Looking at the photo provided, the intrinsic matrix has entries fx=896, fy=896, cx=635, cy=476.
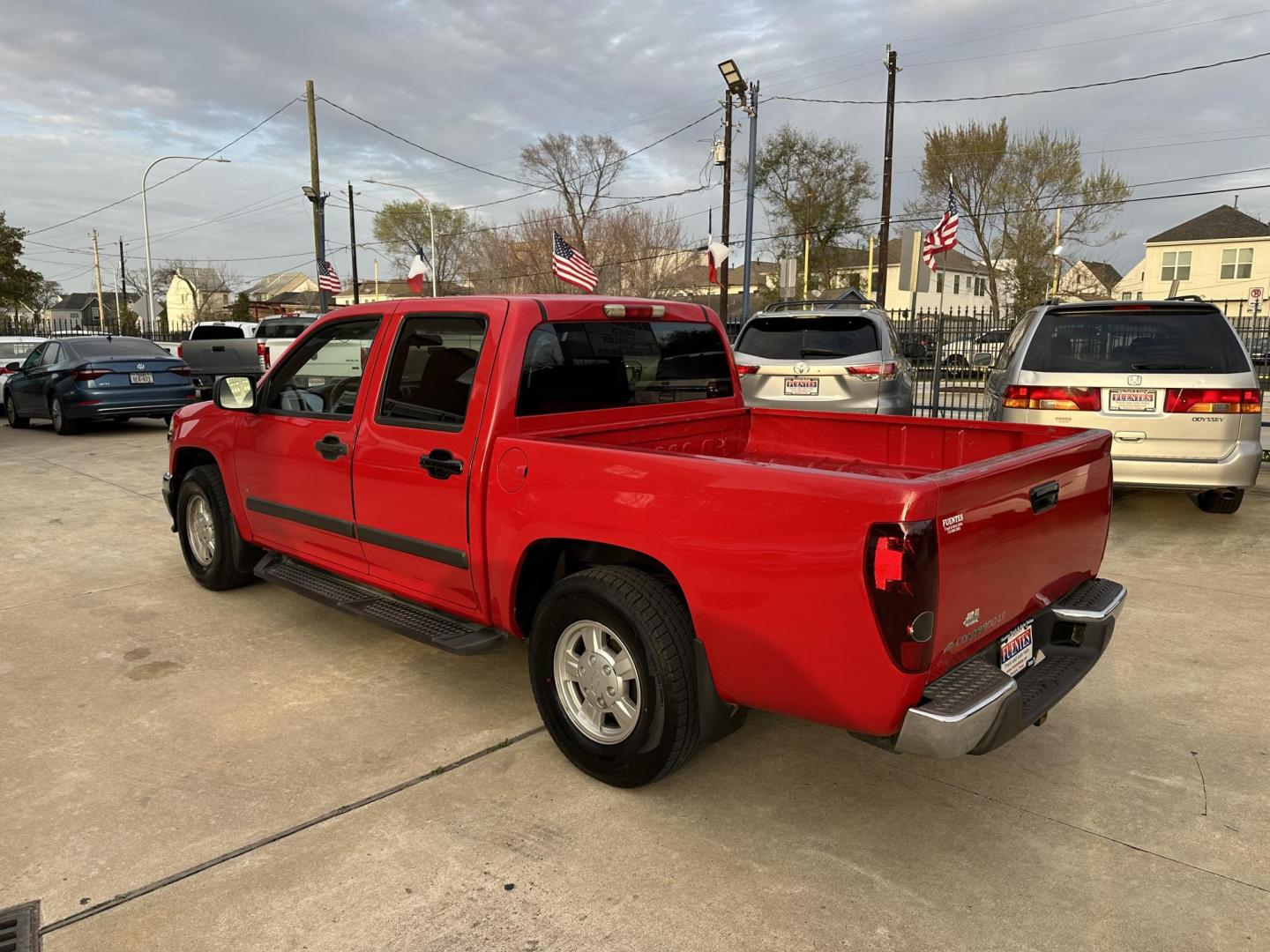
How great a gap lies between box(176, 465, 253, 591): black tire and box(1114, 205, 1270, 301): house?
5250 centimetres

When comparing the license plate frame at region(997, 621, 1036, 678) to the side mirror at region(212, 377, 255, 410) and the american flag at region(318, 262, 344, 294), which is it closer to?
the side mirror at region(212, 377, 255, 410)

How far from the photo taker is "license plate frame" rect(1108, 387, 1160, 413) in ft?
21.7

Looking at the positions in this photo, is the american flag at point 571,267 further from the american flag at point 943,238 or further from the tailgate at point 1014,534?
the tailgate at point 1014,534

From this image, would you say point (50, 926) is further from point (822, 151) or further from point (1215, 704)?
point (822, 151)

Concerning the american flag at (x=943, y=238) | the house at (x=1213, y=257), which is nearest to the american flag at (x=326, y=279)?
the american flag at (x=943, y=238)

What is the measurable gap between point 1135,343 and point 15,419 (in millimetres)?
16024

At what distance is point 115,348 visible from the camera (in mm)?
13383

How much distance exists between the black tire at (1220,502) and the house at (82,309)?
82376 mm

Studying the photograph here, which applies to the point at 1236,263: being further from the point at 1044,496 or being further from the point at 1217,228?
the point at 1044,496

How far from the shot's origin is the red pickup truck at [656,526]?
98.3 inches

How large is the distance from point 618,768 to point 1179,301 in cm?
591

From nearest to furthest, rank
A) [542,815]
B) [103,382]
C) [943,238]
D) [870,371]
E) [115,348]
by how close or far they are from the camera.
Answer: [542,815] < [870,371] < [103,382] < [115,348] < [943,238]

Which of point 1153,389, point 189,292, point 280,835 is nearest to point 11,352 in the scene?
point 280,835

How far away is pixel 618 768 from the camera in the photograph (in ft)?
10.3
